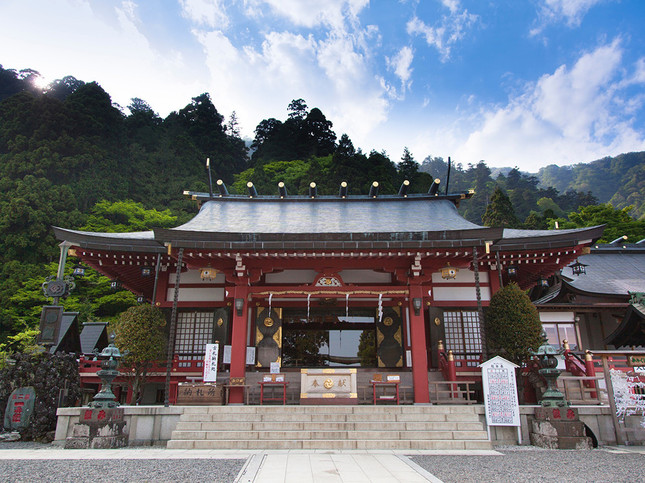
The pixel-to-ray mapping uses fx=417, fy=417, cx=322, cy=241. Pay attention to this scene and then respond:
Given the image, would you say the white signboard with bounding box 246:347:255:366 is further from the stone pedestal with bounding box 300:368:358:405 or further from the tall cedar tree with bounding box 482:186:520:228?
the tall cedar tree with bounding box 482:186:520:228

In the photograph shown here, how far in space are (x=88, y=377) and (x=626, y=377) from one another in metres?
13.2

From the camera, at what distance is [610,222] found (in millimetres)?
31859

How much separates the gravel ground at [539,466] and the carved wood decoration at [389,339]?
5.16 meters

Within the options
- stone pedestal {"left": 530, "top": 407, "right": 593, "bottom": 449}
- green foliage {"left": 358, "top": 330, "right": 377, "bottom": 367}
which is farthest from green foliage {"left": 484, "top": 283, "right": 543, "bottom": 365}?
green foliage {"left": 358, "top": 330, "right": 377, "bottom": 367}

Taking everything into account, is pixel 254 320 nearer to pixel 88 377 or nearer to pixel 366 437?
pixel 88 377

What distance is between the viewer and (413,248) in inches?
410

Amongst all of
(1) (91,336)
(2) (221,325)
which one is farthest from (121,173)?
(2) (221,325)

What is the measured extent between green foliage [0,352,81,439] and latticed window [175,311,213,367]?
10.3 ft

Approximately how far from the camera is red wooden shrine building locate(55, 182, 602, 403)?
34.2 feet

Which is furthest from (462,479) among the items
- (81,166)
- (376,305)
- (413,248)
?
(81,166)

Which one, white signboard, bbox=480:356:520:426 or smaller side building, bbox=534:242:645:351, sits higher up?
smaller side building, bbox=534:242:645:351

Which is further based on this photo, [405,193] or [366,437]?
[405,193]

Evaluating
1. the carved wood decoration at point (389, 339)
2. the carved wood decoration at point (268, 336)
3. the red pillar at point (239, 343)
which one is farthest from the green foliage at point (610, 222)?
the red pillar at point (239, 343)

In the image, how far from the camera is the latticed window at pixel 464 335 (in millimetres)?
12203
